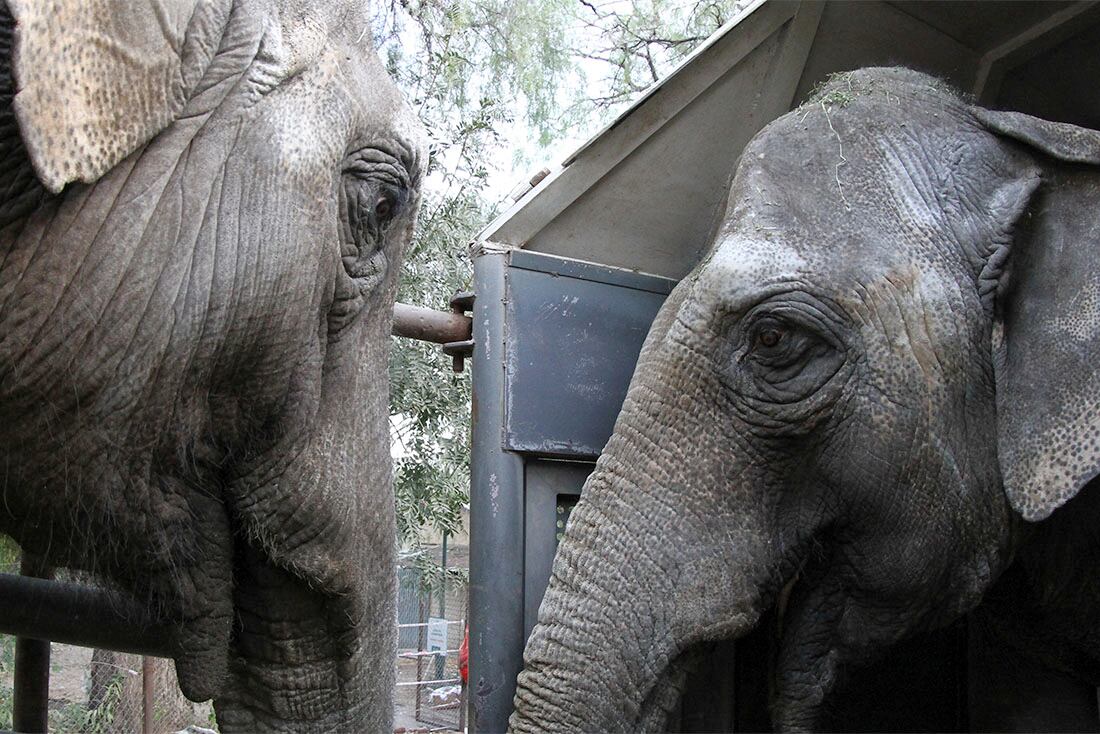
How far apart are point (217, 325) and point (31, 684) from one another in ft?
6.33

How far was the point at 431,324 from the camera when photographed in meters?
2.91

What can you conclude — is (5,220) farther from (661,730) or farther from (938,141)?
(938,141)

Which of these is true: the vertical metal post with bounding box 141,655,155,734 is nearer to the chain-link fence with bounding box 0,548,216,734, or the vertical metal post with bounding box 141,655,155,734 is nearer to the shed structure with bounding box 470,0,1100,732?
the chain-link fence with bounding box 0,548,216,734

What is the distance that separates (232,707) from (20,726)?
1251 mm

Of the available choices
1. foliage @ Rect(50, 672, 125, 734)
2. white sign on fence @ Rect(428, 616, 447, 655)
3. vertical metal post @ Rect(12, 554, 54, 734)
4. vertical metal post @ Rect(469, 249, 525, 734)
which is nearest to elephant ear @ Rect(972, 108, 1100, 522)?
vertical metal post @ Rect(469, 249, 525, 734)

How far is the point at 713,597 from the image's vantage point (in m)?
2.26

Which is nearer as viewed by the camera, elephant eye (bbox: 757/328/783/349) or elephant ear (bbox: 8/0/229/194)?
elephant ear (bbox: 8/0/229/194)

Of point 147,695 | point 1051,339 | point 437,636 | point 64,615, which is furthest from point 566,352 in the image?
point 437,636

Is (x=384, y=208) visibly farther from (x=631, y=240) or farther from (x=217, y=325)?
(x=631, y=240)

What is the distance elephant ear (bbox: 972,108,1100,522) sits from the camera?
2160 mm

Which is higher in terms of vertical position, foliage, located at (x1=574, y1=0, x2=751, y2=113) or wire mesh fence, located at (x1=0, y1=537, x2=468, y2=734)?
foliage, located at (x1=574, y1=0, x2=751, y2=113)

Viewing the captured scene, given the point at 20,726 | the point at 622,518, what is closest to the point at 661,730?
the point at 622,518

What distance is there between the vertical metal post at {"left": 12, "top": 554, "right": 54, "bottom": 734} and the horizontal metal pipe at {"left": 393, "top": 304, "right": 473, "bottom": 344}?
3.96ft

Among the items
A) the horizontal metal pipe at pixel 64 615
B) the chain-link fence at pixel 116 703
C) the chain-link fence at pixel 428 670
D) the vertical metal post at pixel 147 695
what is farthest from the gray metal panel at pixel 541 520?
the chain-link fence at pixel 428 670
